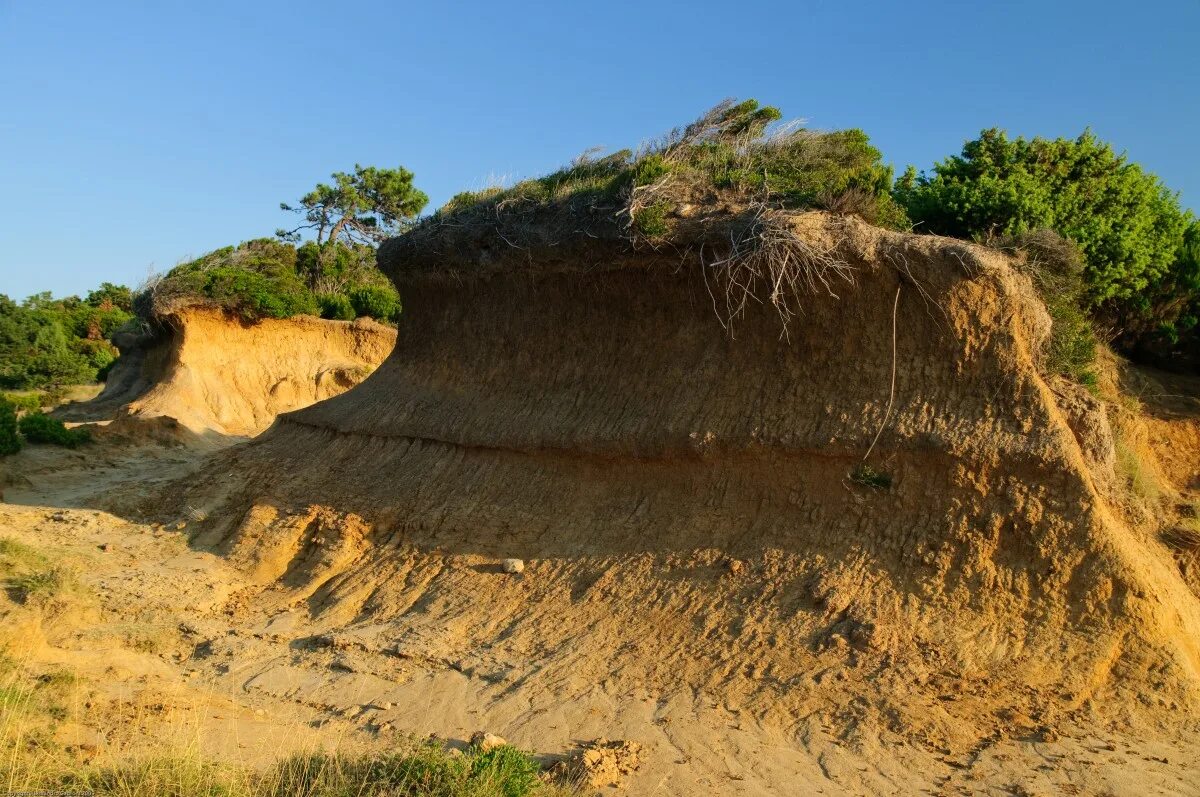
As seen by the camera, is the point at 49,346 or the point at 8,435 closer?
the point at 8,435

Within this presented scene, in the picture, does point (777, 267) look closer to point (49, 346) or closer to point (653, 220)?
point (653, 220)

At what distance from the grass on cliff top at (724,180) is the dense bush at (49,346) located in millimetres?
26239

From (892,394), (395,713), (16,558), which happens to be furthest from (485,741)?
(16,558)

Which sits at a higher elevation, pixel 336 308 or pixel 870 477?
pixel 336 308

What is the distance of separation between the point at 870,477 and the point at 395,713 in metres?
4.47

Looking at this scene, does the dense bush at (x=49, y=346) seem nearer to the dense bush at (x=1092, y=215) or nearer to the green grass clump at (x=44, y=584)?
the green grass clump at (x=44, y=584)

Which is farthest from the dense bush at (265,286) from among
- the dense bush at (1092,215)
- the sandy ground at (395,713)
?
the dense bush at (1092,215)

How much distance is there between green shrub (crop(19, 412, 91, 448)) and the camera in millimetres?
16547

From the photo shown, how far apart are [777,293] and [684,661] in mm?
3482

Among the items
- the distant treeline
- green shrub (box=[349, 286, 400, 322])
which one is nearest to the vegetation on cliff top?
Answer: green shrub (box=[349, 286, 400, 322])

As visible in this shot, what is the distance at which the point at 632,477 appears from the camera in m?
8.98

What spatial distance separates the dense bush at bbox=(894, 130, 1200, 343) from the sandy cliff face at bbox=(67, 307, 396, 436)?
1830 centimetres

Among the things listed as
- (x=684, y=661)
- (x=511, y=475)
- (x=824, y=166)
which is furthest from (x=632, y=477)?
(x=824, y=166)

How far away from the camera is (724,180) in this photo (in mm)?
9305
